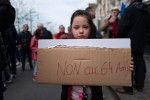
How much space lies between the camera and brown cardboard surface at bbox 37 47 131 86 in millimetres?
1122

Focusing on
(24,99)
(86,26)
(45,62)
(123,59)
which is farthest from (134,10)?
(24,99)

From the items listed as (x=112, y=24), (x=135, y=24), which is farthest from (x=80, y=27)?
(x=112, y=24)

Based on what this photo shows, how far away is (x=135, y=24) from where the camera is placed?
265 centimetres

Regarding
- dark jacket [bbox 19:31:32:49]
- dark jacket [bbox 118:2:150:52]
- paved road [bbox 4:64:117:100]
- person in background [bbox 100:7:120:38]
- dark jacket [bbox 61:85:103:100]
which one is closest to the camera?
dark jacket [bbox 61:85:103:100]

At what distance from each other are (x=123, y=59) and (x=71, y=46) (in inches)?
17.9

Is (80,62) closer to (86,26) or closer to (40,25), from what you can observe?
(86,26)

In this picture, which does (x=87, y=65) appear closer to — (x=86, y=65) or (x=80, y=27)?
(x=86, y=65)

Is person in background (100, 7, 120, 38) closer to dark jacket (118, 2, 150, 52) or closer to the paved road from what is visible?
dark jacket (118, 2, 150, 52)

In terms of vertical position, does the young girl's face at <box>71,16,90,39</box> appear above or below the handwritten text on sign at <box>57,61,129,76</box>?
above

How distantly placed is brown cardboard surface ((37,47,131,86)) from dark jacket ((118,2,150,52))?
5.62 feet

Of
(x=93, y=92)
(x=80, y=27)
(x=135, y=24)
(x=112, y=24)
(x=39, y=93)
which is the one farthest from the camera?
(x=112, y=24)

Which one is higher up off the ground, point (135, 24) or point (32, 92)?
point (135, 24)

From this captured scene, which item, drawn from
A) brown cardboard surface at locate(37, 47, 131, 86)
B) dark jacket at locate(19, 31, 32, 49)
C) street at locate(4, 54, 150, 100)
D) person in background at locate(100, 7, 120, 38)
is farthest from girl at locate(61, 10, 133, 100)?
dark jacket at locate(19, 31, 32, 49)

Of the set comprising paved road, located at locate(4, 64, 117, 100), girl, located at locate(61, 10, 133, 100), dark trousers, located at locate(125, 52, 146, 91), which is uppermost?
girl, located at locate(61, 10, 133, 100)
